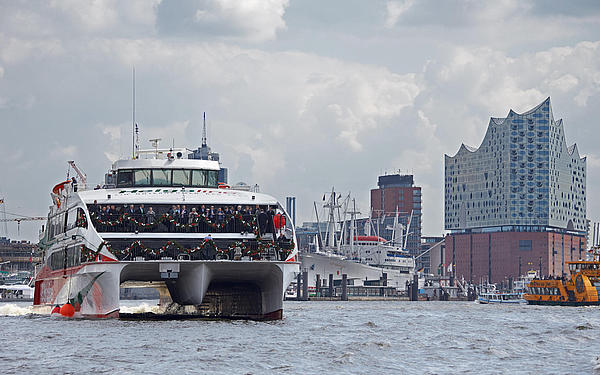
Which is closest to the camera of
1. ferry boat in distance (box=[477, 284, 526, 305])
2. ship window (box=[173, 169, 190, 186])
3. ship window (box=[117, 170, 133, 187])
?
ship window (box=[173, 169, 190, 186])

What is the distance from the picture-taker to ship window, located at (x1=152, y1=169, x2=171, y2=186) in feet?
166

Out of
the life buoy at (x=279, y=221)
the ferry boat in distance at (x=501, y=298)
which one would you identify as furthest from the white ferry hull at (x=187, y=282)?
the ferry boat in distance at (x=501, y=298)

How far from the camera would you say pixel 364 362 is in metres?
28.6

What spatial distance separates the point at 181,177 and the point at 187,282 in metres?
8.44

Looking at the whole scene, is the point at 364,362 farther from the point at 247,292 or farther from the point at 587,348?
the point at 247,292

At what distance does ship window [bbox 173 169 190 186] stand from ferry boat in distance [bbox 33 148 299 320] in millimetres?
1469

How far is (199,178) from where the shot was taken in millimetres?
51281

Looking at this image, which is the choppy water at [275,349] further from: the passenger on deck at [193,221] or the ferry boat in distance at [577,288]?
the ferry boat in distance at [577,288]

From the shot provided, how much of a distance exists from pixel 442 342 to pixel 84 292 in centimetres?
1601

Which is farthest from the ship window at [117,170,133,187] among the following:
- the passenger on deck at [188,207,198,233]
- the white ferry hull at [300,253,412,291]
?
the white ferry hull at [300,253,412,291]

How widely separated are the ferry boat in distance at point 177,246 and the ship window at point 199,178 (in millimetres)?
1672

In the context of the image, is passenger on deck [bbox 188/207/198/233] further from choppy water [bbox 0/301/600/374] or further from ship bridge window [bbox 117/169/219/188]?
ship bridge window [bbox 117/169/219/188]

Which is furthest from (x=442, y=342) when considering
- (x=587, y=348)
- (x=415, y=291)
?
(x=415, y=291)

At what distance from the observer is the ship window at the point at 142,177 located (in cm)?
5078
